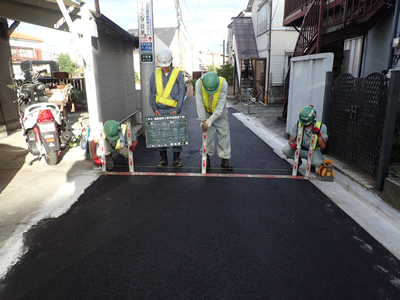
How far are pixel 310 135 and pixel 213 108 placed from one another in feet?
5.95

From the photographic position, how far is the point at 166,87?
18.4 feet

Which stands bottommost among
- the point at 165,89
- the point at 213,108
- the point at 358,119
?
the point at 358,119

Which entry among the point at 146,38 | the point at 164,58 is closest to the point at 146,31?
the point at 146,38

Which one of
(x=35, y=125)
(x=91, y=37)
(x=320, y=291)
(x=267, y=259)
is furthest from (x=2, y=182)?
(x=320, y=291)

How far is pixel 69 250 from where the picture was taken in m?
3.10

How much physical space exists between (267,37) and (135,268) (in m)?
19.1

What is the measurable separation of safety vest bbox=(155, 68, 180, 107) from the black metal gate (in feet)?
10.6

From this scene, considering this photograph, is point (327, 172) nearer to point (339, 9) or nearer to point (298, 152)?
point (298, 152)

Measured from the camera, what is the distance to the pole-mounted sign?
7840 millimetres

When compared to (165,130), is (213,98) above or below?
above

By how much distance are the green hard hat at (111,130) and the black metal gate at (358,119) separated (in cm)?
429

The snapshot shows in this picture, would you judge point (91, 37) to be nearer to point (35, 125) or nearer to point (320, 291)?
point (35, 125)

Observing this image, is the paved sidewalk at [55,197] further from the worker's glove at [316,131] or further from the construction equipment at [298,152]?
the worker's glove at [316,131]

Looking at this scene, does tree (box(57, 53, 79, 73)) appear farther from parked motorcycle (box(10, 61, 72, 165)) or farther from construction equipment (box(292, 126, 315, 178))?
construction equipment (box(292, 126, 315, 178))
